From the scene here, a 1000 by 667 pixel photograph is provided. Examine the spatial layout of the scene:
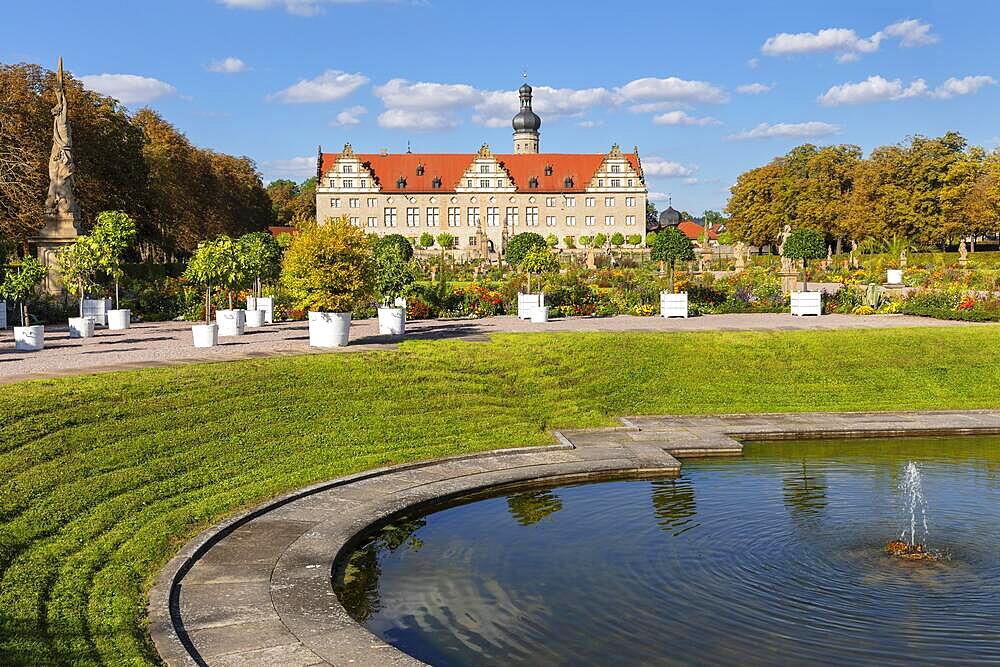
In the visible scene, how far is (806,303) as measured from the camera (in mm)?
29578

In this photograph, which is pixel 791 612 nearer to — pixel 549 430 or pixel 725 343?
pixel 549 430

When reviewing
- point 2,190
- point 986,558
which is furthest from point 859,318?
point 2,190

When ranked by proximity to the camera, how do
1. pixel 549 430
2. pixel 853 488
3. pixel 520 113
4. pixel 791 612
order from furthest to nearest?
pixel 520 113 → pixel 549 430 → pixel 853 488 → pixel 791 612

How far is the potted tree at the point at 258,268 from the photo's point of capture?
80.8ft

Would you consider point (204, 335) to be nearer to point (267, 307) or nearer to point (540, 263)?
point (267, 307)

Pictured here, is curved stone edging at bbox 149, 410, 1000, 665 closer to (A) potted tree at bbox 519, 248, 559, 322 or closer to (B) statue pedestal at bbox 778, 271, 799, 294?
(A) potted tree at bbox 519, 248, 559, 322

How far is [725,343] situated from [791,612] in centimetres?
1369

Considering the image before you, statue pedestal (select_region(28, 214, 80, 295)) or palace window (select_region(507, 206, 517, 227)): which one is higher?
palace window (select_region(507, 206, 517, 227))

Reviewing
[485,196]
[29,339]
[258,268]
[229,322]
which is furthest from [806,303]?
[485,196]

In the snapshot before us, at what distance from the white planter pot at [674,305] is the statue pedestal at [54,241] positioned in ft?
62.0

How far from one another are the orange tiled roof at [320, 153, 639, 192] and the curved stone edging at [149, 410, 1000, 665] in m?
82.3

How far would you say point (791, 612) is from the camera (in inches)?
317

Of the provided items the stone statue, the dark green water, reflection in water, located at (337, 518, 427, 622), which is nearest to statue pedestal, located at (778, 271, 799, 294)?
the dark green water

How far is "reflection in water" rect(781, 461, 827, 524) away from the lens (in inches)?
436
